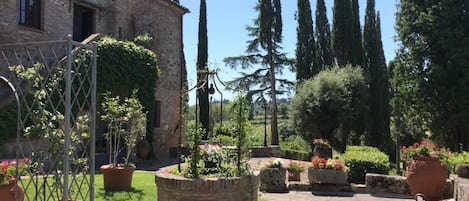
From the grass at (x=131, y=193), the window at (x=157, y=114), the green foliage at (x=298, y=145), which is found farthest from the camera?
the green foliage at (x=298, y=145)

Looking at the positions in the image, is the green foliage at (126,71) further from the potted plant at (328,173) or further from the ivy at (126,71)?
the potted plant at (328,173)

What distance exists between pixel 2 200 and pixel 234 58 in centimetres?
2484

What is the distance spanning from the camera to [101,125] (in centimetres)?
1580

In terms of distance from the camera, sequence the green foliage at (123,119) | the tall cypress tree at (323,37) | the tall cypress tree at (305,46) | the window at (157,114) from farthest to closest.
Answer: the tall cypress tree at (323,37)
the tall cypress tree at (305,46)
the window at (157,114)
the green foliage at (123,119)

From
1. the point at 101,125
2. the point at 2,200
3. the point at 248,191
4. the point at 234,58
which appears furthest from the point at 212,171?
the point at 234,58

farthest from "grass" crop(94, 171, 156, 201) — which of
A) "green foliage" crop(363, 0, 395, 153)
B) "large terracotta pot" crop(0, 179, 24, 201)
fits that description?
"green foliage" crop(363, 0, 395, 153)

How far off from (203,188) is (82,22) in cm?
1281

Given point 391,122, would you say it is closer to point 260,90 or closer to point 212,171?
point 260,90

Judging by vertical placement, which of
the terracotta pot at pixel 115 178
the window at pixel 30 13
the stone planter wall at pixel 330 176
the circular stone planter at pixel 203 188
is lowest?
the stone planter wall at pixel 330 176

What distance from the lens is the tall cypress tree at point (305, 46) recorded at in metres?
27.9

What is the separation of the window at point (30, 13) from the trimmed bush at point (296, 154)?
46.9ft

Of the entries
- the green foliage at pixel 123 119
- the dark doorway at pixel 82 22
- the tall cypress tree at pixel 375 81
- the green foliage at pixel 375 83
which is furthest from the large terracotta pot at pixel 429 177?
the tall cypress tree at pixel 375 81

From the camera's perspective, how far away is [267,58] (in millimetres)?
28734

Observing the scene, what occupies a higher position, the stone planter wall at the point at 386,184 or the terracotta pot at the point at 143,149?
the terracotta pot at the point at 143,149
